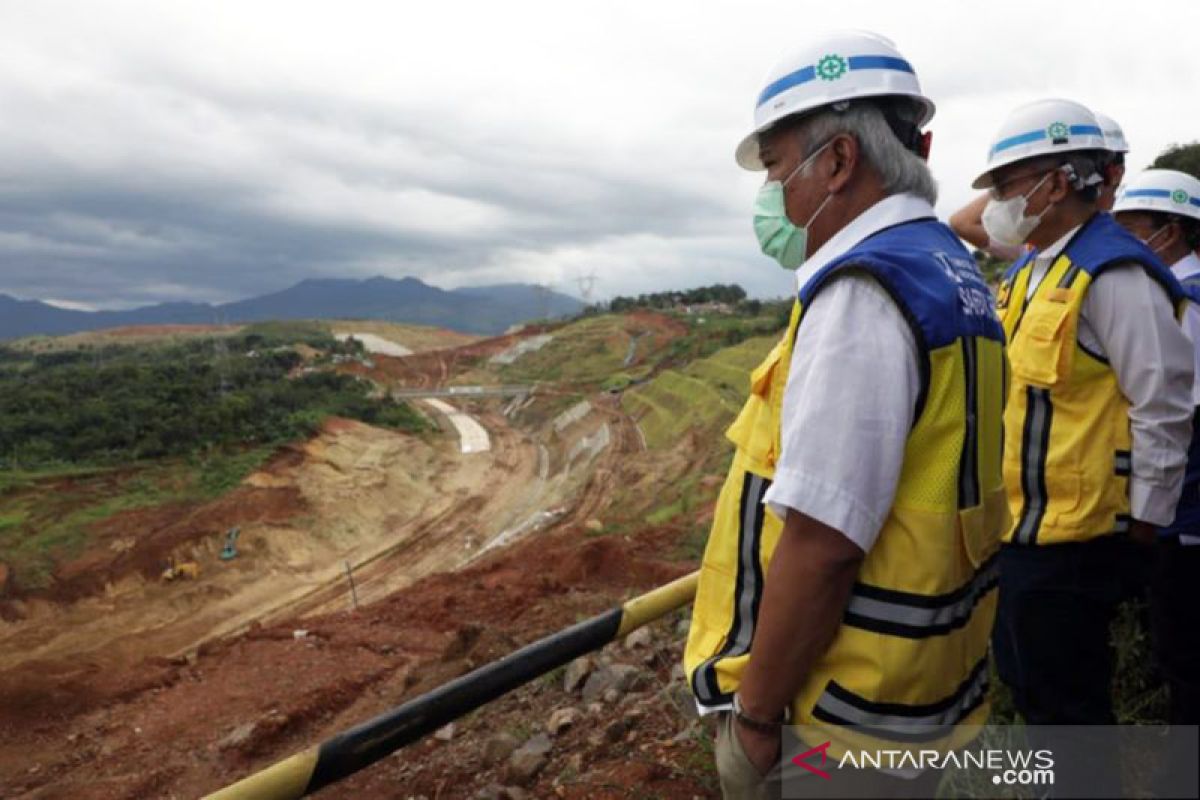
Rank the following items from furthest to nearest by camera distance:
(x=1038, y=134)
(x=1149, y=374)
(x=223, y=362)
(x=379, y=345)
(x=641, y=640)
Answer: (x=379, y=345) → (x=223, y=362) → (x=641, y=640) → (x=1038, y=134) → (x=1149, y=374)

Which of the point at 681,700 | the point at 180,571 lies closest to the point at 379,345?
the point at 180,571

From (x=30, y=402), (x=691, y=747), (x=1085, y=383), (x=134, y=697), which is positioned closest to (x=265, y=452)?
(x=30, y=402)

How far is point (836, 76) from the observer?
1697 millimetres

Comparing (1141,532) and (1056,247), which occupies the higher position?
(1056,247)

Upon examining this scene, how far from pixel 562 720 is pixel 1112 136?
13.3 ft

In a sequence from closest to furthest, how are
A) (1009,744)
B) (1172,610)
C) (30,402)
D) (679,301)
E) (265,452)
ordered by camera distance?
(1009,744), (1172,610), (265,452), (30,402), (679,301)

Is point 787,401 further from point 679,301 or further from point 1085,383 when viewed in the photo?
point 679,301

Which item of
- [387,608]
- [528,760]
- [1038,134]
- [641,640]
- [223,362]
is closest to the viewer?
[1038,134]

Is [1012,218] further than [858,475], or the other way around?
[1012,218]

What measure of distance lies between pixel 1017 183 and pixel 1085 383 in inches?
33.5

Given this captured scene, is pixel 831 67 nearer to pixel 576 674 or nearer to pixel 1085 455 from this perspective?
pixel 1085 455

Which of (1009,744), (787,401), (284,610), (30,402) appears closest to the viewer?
(787,401)

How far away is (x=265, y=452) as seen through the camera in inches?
878

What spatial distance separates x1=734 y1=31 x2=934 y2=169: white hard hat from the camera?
66.6 inches
